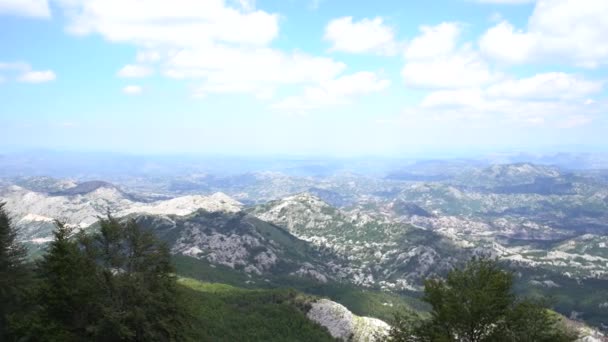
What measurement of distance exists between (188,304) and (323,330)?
12924cm

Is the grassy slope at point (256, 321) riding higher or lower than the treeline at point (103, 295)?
lower

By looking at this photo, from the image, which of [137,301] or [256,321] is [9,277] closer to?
[137,301]

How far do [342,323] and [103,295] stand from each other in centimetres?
14142

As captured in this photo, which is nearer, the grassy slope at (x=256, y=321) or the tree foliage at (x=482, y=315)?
the tree foliage at (x=482, y=315)

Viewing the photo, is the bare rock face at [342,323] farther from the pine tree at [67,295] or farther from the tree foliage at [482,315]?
the pine tree at [67,295]

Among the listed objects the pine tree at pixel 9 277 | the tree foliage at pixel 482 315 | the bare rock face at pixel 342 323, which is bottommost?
the bare rock face at pixel 342 323

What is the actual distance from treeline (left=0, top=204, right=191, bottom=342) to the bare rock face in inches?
5119

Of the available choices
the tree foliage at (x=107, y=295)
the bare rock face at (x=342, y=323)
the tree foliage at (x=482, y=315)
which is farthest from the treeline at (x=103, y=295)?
the bare rock face at (x=342, y=323)

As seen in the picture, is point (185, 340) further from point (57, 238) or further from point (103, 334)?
point (57, 238)

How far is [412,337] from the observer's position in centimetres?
4322

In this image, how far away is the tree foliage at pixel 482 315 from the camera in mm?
38219

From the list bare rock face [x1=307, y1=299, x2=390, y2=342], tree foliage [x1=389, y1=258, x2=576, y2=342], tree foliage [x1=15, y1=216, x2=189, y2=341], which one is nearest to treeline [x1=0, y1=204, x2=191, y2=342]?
tree foliage [x1=15, y1=216, x2=189, y2=341]

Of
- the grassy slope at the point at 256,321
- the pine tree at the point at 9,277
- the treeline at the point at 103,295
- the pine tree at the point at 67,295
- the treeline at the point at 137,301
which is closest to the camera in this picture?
the treeline at the point at 137,301

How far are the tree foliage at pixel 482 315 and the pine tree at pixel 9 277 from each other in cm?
4609
